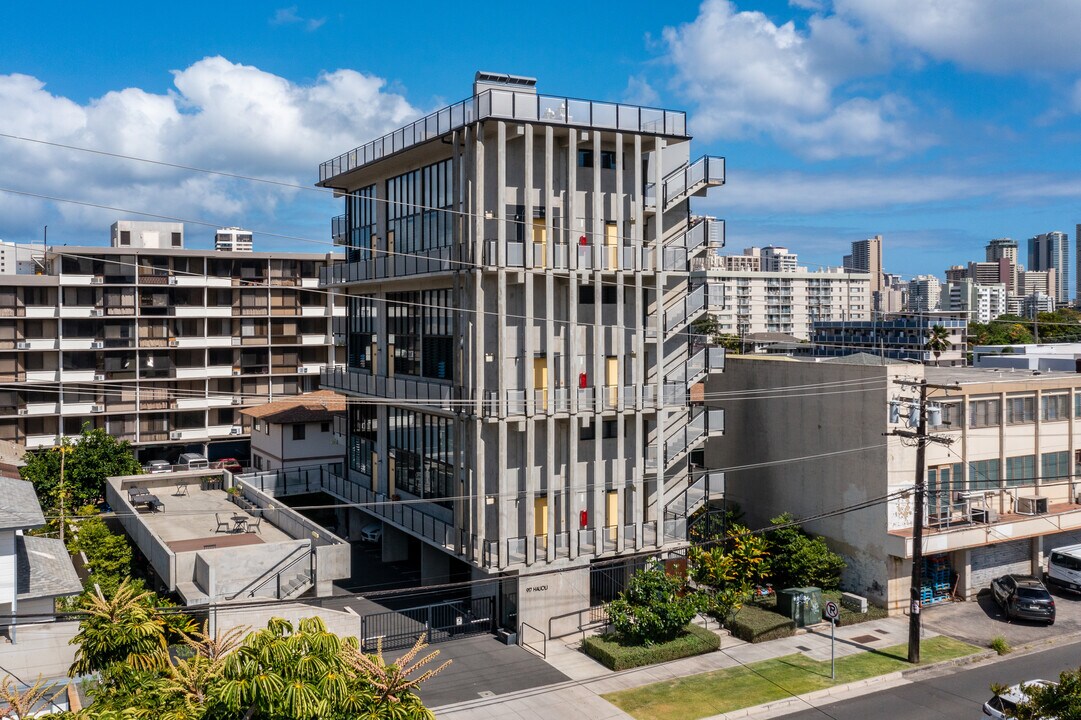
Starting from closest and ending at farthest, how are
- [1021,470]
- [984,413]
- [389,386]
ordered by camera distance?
[984,413], [1021,470], [389,386]

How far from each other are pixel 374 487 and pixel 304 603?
1304cm

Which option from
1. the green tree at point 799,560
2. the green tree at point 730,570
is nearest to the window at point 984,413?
the green tree at point 799,560

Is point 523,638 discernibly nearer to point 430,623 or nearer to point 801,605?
point 430,623

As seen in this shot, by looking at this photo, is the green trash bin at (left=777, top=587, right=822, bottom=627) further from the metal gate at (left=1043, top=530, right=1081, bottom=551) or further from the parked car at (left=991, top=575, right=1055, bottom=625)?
the metal gate at (left=1043, top=530, right=1081, bottom=551)

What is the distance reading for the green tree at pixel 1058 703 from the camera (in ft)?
48.8

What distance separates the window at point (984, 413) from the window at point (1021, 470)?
75.8 inches

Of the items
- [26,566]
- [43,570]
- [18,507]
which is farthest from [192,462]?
[18,507]

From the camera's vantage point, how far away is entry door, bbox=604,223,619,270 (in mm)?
34000

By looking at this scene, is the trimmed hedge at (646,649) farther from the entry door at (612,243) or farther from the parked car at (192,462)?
the parked car at (192,462)

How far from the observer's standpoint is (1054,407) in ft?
132

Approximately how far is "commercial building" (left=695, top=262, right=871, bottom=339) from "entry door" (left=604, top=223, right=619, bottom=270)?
129708mm

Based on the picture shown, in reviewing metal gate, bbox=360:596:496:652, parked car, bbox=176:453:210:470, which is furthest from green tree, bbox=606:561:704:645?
parked car, bbox=176:453:210:470

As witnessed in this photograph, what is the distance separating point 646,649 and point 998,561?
17.8 metres

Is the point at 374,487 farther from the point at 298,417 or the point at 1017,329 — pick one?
the point at 1017,329
